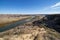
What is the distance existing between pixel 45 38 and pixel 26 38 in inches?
184

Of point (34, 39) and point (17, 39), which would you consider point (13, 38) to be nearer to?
point (17, 39)

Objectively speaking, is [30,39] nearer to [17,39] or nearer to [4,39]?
[17,39]

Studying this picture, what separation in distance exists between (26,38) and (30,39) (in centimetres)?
107

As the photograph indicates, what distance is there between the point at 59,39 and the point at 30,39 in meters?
7.38

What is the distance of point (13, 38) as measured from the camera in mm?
22828

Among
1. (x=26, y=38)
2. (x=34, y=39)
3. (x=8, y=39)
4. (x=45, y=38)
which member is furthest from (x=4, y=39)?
(x=45, y=38)

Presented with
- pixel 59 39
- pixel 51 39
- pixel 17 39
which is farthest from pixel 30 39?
pixel 59 39

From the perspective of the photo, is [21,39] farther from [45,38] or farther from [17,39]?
[45,38]

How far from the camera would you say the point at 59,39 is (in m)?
24.4

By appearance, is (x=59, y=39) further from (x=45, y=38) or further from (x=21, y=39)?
(x=21, y=39)

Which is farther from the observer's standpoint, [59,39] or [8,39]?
[59,39]

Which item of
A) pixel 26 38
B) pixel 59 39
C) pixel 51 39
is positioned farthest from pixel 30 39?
pixel 59 39

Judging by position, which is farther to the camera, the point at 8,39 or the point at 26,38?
the point at 26,38

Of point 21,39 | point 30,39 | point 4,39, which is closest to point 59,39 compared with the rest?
point 30,39
